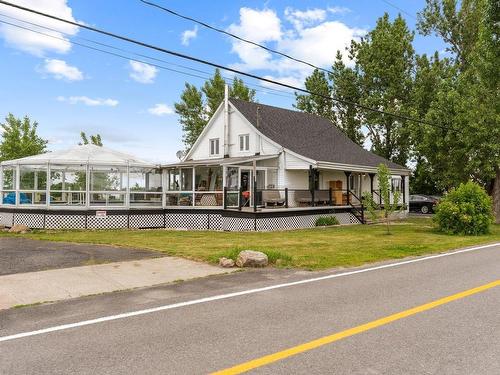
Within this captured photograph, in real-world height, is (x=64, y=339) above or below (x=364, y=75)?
below

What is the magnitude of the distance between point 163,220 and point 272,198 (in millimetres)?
6235

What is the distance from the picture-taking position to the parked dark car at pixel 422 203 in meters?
40.1

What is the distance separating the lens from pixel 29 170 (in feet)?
78.4

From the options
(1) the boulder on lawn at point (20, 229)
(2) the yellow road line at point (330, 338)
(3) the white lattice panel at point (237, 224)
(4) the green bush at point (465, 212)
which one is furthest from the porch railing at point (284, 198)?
(2) the yellow road line at point (330, 338)

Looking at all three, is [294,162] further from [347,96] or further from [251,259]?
[347,96]

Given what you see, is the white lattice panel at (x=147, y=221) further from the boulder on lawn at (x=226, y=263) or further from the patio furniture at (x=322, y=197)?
the boulder on lawn at (x=226, y=263)

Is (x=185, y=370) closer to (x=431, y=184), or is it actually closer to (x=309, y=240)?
(x=309, y=240)

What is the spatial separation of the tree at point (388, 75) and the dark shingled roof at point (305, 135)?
29.5 ft

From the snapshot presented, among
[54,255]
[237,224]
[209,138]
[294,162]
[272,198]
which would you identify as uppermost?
[209,138]

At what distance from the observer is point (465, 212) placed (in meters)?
19.4

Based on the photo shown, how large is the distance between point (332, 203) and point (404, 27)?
24782 mm

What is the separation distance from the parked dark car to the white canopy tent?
86.6 feet

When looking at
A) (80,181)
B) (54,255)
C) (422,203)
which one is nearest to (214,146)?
(80,181)

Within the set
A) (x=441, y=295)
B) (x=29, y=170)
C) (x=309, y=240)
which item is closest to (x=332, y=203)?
(x=309, y=240)
